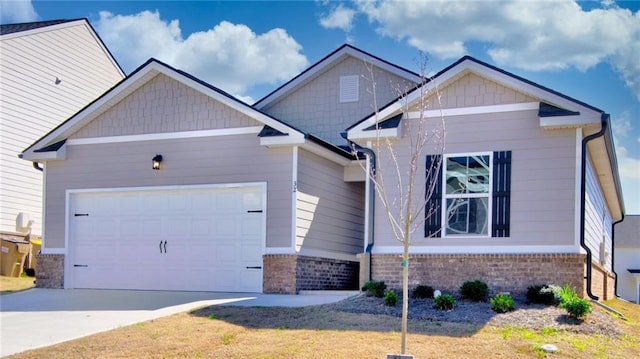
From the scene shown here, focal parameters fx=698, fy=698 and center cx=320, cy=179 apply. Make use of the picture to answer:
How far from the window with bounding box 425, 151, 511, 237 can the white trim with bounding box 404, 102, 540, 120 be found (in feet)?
2.71

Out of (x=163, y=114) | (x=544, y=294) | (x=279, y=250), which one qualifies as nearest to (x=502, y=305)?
(x=544, y=294)

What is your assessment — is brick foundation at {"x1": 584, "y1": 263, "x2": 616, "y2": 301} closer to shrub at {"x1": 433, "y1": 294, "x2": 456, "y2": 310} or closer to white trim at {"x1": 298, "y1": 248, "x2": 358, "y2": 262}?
shrub at {"x1": 433, "y1": 294, "x2": 456, "y2": 310}

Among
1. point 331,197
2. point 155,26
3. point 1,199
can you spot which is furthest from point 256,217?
point 1,199

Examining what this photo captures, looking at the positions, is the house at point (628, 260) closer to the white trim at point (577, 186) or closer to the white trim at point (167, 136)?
the white trim at point (577, 186)

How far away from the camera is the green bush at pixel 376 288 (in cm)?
1271

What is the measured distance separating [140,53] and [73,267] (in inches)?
279

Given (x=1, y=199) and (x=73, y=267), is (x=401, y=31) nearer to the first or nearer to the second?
(x=73, y=267)

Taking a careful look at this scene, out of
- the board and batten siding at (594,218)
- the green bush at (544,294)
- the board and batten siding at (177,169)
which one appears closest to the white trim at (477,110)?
the board and batten siding at (594,218)

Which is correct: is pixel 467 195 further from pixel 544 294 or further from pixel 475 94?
pixel 544 294

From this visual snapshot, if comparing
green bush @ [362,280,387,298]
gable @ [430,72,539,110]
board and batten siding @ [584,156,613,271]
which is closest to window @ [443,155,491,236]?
gable @ [430,72,539,110]

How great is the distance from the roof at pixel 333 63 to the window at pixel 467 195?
566cm

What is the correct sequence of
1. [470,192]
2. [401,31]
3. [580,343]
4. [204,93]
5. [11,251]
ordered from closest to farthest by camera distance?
[580,343]
[470,192]
[401,31]
[204,93]
[11,251]

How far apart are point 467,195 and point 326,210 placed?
400cm

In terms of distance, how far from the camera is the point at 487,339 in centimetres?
961
